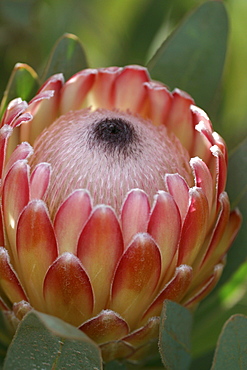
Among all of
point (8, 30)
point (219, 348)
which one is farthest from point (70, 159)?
point (8, 30)

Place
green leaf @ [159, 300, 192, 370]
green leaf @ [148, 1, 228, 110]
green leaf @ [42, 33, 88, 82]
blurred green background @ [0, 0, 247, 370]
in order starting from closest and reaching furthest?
green leaf @ [159, 300, 192, 370]
green leaf @ [42, 33, 88, 82]
green leaf @ [148, 1, 228, 110]
blurred green background @ [0, 0, 247, 370]

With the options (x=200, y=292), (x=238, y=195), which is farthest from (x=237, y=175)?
(x=200, y=292)

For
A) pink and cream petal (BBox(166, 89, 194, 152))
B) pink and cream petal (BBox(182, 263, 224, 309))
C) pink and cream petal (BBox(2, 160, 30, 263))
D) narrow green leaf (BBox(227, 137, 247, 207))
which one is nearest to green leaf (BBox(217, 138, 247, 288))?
narrow green leaf (BBox(227, 137, 247, 207))

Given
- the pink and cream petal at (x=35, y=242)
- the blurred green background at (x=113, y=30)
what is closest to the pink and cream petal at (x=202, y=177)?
the pink and cream petal at (x=35, y=242)

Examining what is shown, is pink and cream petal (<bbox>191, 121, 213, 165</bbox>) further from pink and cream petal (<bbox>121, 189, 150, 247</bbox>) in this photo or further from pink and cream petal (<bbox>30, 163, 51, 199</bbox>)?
pink and cream petal (<bbox>30, 163, 51, 199</bbox>)

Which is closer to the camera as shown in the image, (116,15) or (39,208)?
(39,208)

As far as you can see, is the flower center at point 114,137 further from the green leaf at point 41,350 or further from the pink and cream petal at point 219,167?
the green leaf at point 41,350

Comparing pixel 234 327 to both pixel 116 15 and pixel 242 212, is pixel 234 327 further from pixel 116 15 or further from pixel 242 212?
pixel 116 15
